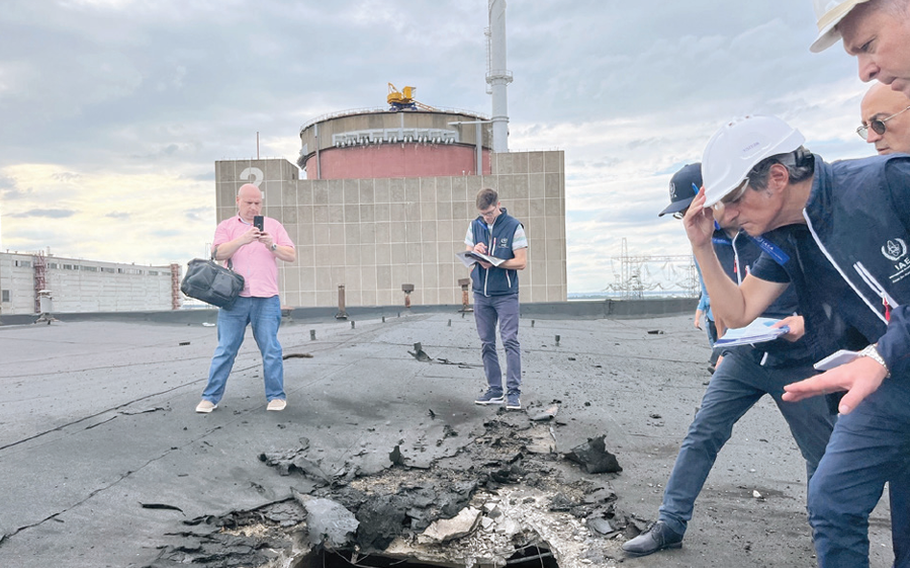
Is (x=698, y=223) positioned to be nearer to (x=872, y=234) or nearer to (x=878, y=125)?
(x=872, y=234)

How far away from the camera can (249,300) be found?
204 inches

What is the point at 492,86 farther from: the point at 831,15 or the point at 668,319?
the point at 831,15

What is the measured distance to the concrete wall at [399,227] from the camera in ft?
102

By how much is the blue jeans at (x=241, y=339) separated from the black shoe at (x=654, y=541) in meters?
3.28

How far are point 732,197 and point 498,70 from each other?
104 feet

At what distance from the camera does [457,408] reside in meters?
5.94

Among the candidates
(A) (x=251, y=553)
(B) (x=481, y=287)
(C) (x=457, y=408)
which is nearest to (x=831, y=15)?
(A) (x=251, y=553)

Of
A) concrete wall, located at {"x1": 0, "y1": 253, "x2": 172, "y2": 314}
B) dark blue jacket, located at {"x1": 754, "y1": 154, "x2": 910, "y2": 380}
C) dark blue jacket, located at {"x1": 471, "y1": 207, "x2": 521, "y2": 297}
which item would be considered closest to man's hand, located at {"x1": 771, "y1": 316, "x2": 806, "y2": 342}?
dark blue jacket, located at {"x1": 754, "y1": 154, "x2": 910, "y2": 380}

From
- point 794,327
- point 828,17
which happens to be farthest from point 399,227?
point 828,17

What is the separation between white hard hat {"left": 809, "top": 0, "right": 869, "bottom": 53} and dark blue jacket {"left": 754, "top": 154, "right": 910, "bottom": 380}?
41cm

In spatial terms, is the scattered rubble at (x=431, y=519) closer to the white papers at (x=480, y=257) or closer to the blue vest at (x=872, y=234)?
the blue vest at (x=872, y=234)

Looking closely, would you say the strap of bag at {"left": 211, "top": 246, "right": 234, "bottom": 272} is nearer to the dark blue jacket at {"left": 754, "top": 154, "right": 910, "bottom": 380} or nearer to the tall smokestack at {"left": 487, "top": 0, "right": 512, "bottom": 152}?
the dark blue jacket at {"left": 754, "top": 154, "right": 910, "bottom": 380}

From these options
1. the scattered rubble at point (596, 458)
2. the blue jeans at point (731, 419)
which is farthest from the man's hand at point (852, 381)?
the scattered rubble at point (596, 458)

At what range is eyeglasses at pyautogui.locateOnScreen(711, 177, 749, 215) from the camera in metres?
1.99
